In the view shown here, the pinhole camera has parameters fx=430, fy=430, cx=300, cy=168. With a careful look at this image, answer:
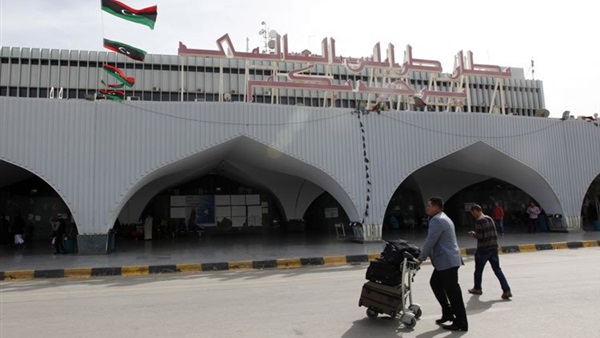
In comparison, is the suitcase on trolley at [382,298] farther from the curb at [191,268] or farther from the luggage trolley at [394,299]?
the curb at [191,268]

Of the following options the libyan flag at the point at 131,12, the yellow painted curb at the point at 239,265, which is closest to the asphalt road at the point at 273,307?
the yellow painted curb at the point at 239,265

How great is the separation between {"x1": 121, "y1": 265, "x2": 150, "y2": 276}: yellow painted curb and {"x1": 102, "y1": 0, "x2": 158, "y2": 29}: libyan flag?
720 centimetres

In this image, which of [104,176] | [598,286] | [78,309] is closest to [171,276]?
[78,309]

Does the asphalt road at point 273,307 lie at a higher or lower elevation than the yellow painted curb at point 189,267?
lower

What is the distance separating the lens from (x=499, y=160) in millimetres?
15289

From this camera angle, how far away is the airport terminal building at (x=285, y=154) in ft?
37.1

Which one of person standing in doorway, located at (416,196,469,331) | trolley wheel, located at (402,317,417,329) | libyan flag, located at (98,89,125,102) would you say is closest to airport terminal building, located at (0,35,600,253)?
libyan flag, located at (98,89,125,102)

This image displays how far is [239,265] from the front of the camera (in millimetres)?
9484

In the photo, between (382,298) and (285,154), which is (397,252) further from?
(285,154)

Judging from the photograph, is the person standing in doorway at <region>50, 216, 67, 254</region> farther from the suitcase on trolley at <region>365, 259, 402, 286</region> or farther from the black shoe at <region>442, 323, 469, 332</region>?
the black shoe at <region>442, 323, 469, 332</region>

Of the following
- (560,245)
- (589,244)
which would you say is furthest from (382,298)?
(589,244)

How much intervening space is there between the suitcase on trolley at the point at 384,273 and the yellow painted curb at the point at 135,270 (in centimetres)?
598

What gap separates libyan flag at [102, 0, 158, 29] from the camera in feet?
39.5

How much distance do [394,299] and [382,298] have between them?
127mm
